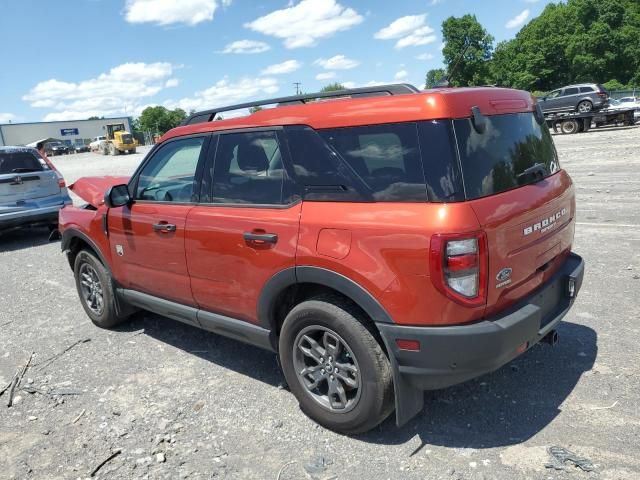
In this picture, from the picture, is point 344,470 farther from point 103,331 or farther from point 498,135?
point 103,331

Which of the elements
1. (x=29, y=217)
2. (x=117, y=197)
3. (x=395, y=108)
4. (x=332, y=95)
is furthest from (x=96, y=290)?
(x=29, y=217)

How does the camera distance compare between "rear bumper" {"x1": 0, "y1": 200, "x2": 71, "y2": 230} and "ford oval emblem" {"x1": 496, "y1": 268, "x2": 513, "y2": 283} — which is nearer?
"ford oval emblem" {"x1": 496, "y1": 268, "x2": 513, "y2": 283}

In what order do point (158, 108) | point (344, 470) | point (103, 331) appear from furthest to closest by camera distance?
point (158, 108) → point (103, 331) → point (344, 470)

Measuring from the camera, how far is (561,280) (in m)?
3.12

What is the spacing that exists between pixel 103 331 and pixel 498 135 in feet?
13.2

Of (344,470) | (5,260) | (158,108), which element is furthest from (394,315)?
(158,108)

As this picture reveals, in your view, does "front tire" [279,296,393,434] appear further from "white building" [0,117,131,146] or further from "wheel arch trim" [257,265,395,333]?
"white building" [0,117,131,146]

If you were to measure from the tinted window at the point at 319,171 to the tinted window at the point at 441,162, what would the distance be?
37cm

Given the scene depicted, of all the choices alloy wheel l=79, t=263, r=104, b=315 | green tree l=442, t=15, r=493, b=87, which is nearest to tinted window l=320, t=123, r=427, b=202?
alloy wheel l=79, t=263, r=104, b=315

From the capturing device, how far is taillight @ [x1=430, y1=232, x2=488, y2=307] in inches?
92.4

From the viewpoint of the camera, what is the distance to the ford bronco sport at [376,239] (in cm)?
245

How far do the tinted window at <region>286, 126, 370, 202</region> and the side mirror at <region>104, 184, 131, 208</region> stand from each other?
71.6 inches

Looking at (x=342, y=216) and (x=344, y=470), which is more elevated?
(x=342, y=216)

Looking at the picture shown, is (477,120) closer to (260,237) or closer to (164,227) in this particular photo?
(260,237)
